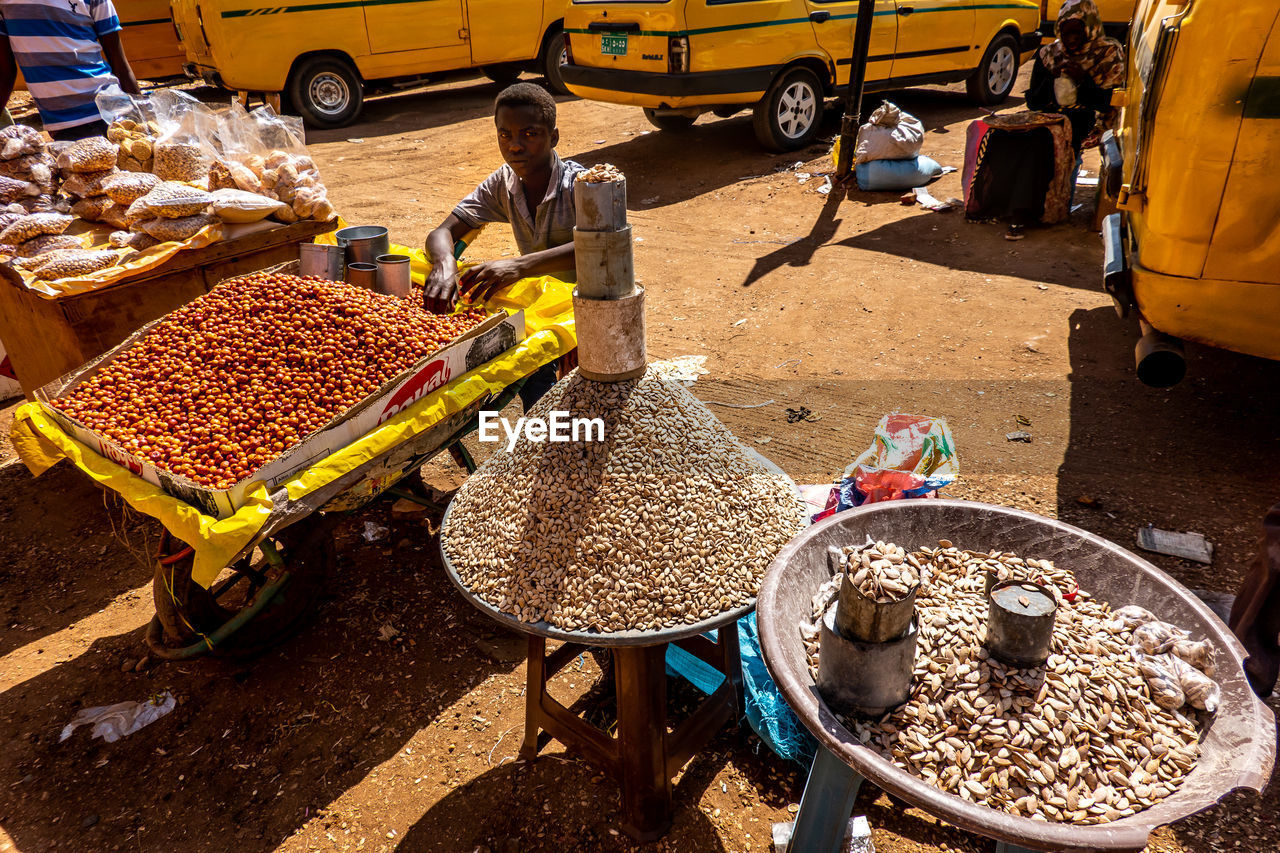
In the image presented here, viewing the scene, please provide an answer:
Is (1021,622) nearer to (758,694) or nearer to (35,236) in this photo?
(758,694)

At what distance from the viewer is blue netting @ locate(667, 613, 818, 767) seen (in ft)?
8.36

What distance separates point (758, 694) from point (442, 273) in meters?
2.12

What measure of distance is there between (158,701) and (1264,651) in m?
3.66

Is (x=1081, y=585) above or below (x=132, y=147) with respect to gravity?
below

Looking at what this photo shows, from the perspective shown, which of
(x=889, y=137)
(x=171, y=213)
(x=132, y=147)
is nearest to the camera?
(x=171, y=213)

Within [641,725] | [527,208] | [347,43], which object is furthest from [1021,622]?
[347,43]

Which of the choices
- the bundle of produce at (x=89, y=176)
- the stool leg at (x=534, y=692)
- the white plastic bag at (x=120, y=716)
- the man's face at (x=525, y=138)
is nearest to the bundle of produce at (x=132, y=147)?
the bundle of produce at (x=89, y=176)

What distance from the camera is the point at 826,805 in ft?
5.76

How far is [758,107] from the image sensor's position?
8.56 m

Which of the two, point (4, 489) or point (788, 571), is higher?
point (788, 571)

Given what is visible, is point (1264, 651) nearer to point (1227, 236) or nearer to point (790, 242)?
point (1227, 236)

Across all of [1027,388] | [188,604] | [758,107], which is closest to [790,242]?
[758,107]

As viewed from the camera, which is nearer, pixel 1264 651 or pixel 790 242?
pixel 1264 651

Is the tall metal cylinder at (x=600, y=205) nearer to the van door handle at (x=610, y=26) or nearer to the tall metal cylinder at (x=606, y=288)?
the tall metal cylinder at (x=606, y=288)
